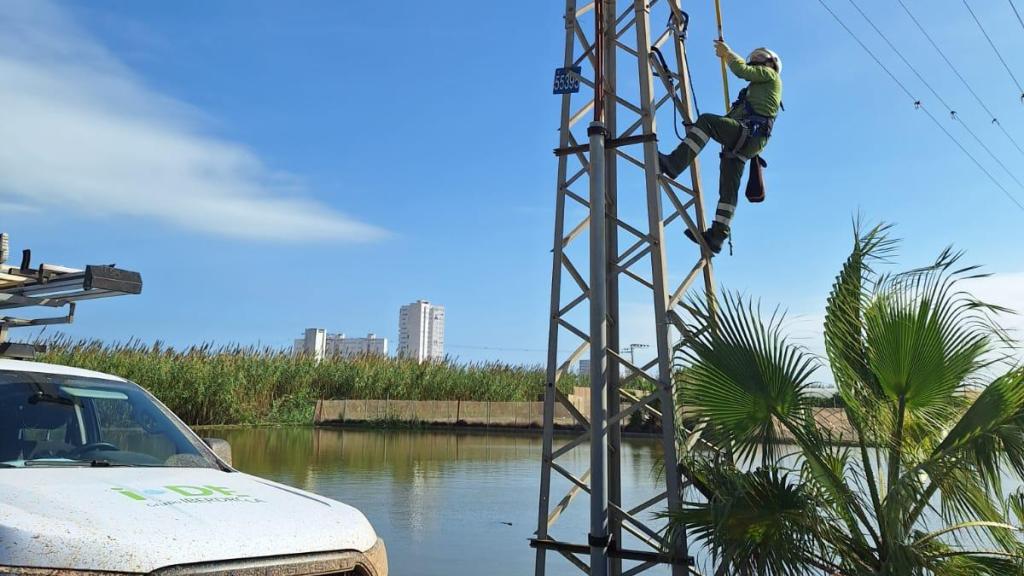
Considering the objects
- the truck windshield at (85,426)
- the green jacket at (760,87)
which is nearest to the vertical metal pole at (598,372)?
the green jacket at (760,87)

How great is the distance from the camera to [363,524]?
3930 mm

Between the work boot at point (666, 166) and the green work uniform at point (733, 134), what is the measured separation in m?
0.01

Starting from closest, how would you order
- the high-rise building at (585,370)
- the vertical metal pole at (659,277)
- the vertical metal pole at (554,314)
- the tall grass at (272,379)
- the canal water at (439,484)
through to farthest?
the vertical metal pole at (659,277) < the vertical metal pole at (554,314) < the canal water at (439,484) < the tall grass at (272,379) < the high-rise building at (585,370)

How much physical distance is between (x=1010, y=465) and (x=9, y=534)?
529cm

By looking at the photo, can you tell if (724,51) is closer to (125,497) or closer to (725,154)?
(725,154)

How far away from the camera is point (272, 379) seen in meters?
29.0

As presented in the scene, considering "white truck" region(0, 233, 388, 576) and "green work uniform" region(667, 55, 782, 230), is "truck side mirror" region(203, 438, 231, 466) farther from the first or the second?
"green work uniform" region(667, 55, 782, 230)

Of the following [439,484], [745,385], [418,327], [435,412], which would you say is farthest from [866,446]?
[418,327]

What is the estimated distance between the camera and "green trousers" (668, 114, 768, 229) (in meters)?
7.54

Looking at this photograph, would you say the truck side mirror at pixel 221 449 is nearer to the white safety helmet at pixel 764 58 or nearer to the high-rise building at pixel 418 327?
the white safety helmet at pixel 764 58

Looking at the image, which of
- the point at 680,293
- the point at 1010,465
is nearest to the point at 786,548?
the point at 1010,465

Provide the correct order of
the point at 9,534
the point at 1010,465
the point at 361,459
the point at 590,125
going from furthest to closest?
the point at 361,459
the point at 590,125
the point at 1010,465
the point at 9,534

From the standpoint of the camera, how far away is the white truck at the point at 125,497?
299 cm

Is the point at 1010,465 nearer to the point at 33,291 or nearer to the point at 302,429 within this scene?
the point at 33,291
